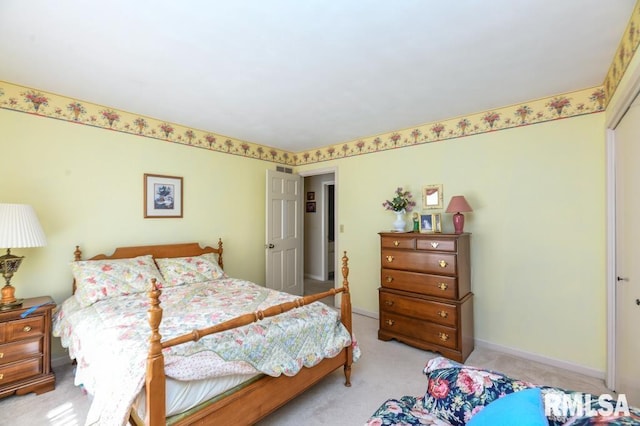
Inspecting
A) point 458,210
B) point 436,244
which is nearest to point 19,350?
point 436,244

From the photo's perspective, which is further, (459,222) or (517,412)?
(459,222)

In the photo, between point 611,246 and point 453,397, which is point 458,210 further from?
point 453,397

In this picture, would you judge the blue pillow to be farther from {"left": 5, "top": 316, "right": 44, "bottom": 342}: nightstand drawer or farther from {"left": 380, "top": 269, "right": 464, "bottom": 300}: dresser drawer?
{"left": 5, "top": 316, "right": 44, "bottom": 342}: nightstand drawer

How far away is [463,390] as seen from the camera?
1267mm

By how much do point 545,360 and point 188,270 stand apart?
369 centimetres

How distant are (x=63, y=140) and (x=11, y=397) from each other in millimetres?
2165

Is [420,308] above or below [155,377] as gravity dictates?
below

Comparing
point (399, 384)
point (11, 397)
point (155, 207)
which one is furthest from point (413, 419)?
point (155, 207)

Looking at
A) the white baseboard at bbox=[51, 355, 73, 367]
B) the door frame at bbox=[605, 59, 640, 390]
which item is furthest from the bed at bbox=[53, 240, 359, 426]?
the door frame at bbox=[605, 59, 640, 390]

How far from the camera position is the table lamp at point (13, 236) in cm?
215

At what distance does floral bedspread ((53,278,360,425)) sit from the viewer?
57.1 inches

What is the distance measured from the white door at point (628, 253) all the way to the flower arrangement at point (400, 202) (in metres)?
1.78

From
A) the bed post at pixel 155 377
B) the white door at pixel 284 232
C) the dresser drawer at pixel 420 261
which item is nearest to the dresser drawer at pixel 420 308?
the dresser drawer at pixel 420 261

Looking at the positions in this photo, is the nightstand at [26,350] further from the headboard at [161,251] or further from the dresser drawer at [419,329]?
the dresser drawer at [419,329]
